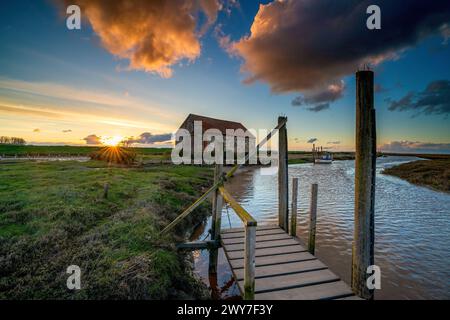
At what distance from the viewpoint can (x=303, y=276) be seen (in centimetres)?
468

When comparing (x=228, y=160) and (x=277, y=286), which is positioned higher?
(x=228, y=160)

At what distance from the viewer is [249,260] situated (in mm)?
3467

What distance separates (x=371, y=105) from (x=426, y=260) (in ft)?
20.7

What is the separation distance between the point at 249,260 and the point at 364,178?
2552 mm

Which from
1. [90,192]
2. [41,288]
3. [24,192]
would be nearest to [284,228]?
[41,288]

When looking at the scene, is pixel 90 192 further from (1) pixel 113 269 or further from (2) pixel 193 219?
(1) pixel 113 269

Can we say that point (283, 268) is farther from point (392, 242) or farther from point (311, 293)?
point (392, 242)

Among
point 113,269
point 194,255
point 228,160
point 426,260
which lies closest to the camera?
point 113,269

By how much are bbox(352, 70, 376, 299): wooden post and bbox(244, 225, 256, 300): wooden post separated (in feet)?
6.99

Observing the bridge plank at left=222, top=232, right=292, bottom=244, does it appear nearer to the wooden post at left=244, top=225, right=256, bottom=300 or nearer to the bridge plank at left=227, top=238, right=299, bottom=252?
the bridge plank at left=227, top=238, right=299, bottom=252

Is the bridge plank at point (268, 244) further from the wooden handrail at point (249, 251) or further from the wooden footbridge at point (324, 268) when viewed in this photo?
the wooden handrail at point (249, 251)

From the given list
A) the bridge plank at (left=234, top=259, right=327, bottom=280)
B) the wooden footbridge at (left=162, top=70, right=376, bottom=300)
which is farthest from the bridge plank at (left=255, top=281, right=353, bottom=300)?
the bridge plank at (left=234, top=259, right=327, bottom=280)
